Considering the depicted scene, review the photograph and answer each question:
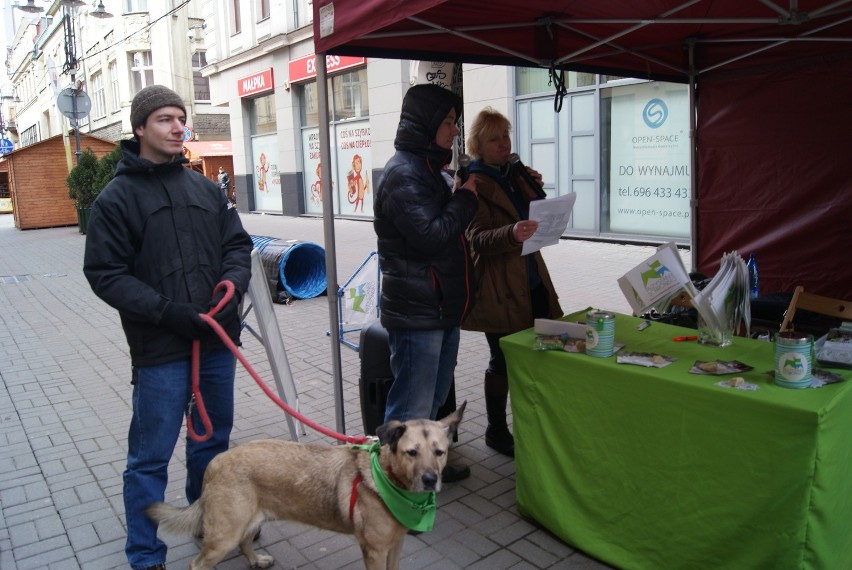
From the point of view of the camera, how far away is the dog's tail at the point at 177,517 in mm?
2662

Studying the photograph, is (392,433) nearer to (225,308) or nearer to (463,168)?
(225,308)

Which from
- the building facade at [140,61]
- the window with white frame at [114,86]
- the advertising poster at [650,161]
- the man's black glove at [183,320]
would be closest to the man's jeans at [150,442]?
the man's black glove at [183,320]

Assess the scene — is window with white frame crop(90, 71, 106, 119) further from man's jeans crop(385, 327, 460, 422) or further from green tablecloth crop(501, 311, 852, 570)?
green tablecloth crop(501, 311, 852, 570)

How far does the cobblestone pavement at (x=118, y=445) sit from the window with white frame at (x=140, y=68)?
92.7 feet

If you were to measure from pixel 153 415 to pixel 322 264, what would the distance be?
685cm

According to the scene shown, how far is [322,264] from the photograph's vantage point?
948 cm

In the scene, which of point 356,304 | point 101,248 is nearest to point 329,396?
point 356,304

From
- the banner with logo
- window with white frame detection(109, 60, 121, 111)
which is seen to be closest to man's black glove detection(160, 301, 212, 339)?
the banner with logo

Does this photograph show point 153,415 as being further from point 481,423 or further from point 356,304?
point 356,304

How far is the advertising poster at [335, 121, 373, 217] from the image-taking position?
18.4 meters

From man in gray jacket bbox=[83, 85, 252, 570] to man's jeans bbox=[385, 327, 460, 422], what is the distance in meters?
0.81

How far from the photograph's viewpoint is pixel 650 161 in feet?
37.4

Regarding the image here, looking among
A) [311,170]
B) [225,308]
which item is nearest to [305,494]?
[225,308]

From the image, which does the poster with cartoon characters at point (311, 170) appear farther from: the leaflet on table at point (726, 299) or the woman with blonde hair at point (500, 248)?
the leaflet on table at point (726, 299)
